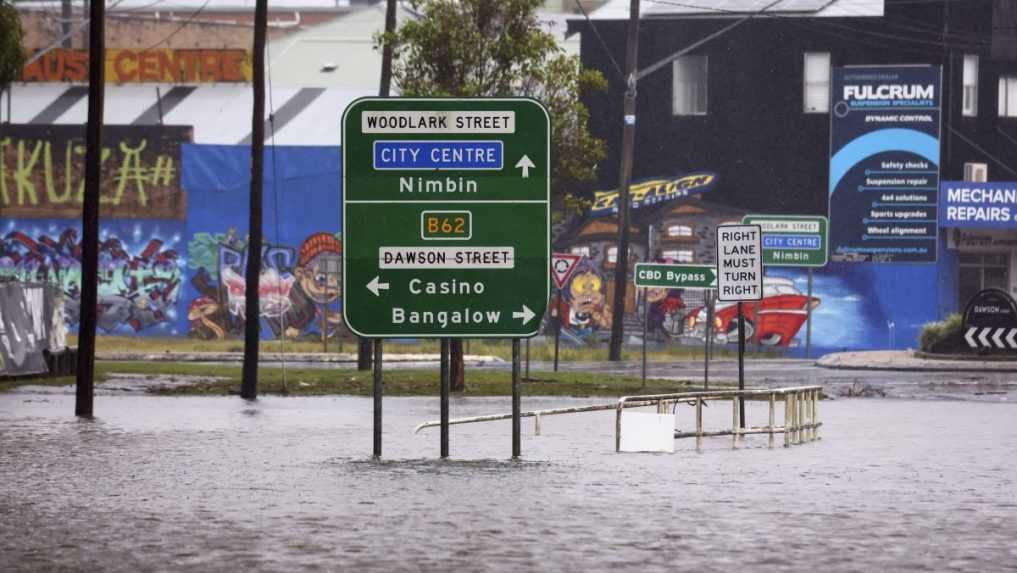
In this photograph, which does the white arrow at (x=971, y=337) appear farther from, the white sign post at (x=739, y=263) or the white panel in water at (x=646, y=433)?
the white panel in water at (x=646, y=433)

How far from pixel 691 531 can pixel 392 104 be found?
7.45 m

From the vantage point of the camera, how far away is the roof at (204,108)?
5975 centimetres

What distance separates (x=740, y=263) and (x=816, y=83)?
31.9 meters

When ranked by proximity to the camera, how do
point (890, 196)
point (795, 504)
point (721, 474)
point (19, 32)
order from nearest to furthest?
point (795, 504) → point (721, 474) → point (19, 32) → point (890, 196)

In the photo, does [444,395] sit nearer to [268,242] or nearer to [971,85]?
[268,242]

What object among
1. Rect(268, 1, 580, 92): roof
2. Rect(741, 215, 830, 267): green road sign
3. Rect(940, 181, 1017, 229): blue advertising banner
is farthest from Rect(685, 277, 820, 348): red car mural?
Rect(268, 1, 580, 92): roof

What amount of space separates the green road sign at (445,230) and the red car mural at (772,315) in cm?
3815

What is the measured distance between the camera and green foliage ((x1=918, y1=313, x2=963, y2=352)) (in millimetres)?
49438

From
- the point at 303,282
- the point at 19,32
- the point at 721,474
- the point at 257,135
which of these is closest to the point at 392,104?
the point at 721,474

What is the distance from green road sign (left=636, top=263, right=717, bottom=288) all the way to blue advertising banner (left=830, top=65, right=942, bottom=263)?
71.7 feet

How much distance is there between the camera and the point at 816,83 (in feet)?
192

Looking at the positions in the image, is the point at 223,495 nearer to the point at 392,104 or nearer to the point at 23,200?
the point at 392,104

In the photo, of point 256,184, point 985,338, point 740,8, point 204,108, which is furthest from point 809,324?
point 256,184

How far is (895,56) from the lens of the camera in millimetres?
57312
